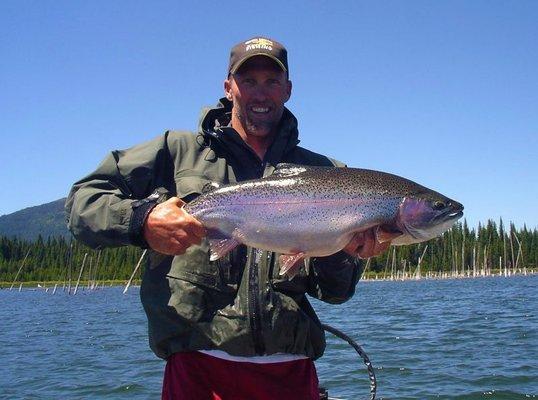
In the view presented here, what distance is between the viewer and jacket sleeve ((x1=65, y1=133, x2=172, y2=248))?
4.00m

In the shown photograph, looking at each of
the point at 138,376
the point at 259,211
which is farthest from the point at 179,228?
the point at 138,376

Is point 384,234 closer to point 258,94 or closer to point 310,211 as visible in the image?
point 310,211

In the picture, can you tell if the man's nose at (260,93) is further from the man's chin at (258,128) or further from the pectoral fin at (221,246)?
the pectoral fin at (221,246)

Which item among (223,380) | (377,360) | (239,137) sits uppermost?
(239,137)

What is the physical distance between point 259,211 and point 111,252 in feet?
Result: 453

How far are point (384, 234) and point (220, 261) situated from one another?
45.0 inches

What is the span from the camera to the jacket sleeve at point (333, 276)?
4.54 metres

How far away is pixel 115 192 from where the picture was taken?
4.27 metres

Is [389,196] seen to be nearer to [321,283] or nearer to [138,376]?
[321,283]

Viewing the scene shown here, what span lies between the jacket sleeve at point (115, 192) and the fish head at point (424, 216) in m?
1.77

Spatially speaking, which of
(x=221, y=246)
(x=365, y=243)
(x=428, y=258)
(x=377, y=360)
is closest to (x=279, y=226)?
(x=221, y=246)

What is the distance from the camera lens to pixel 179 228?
152 inches

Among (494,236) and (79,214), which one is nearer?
(79,214)

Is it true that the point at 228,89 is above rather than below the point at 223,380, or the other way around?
above
